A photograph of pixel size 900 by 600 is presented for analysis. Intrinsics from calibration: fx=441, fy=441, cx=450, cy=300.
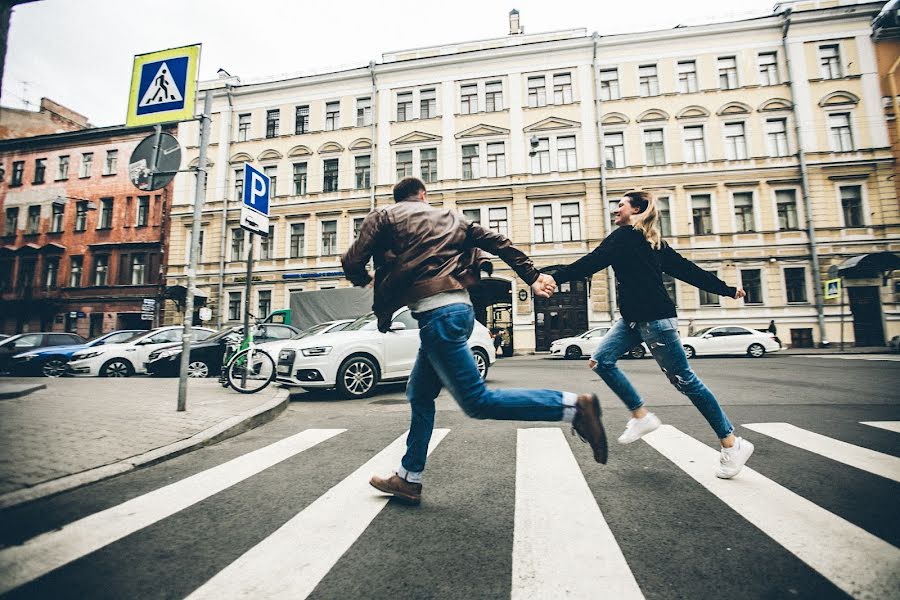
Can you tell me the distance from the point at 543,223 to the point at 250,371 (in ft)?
61.9

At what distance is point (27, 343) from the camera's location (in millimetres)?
13117

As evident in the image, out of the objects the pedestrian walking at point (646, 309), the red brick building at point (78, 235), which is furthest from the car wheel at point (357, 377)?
the red brick building at point (78, 235)

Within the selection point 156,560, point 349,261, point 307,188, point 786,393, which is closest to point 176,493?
point 156,560

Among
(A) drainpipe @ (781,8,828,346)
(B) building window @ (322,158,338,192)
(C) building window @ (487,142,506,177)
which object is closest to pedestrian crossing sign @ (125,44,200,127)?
(C) building window @ (487,142,506,177)

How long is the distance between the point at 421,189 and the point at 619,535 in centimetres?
214

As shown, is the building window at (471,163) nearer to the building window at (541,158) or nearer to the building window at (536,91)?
the building window at (541,158)

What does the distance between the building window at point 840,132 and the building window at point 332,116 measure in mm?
26300

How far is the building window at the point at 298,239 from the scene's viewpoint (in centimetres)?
2603

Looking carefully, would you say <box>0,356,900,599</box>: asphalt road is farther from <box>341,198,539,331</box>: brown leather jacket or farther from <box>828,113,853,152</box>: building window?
<box>828,113,853,152</box>: building window

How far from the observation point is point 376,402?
22.8ft

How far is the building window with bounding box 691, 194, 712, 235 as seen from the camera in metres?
22.3

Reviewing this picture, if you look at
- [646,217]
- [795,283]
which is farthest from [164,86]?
[795,283]

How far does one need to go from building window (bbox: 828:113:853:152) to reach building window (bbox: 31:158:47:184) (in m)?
47.7

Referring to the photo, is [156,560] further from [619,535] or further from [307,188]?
[307,188]
